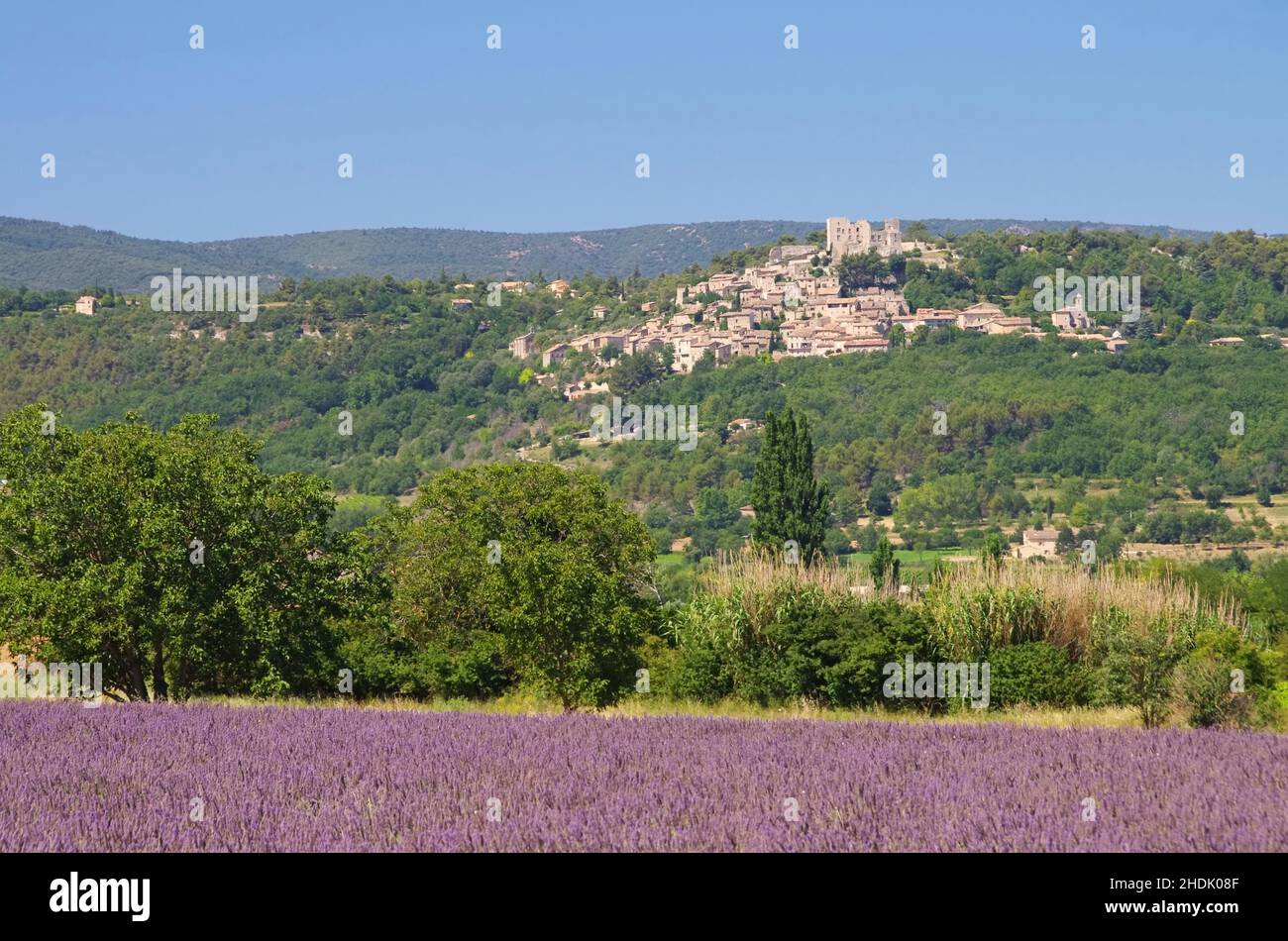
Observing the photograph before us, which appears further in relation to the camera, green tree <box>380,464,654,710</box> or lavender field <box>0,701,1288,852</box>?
green tree <box>380,464,654,710</box>

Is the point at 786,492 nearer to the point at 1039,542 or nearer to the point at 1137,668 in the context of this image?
the point at 1137,668

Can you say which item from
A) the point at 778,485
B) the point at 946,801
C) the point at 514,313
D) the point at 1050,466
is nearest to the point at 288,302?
the point at 514,313

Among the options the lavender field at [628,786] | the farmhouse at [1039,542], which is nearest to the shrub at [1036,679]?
the lavender field at [628,786]

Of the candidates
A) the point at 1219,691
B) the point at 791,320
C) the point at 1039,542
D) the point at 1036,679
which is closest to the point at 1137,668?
the point at 1036,679

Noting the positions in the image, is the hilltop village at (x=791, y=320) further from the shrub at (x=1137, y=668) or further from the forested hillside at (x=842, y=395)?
the shrub at (x=1137, y=668)

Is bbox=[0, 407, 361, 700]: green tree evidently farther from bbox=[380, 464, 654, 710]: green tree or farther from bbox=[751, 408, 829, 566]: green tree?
bbox=[751, 408, 829, 566]: green tree

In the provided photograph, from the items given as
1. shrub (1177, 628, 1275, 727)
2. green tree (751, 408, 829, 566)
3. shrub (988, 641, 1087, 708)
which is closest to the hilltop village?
green tree (751, 408, 829, 566)
